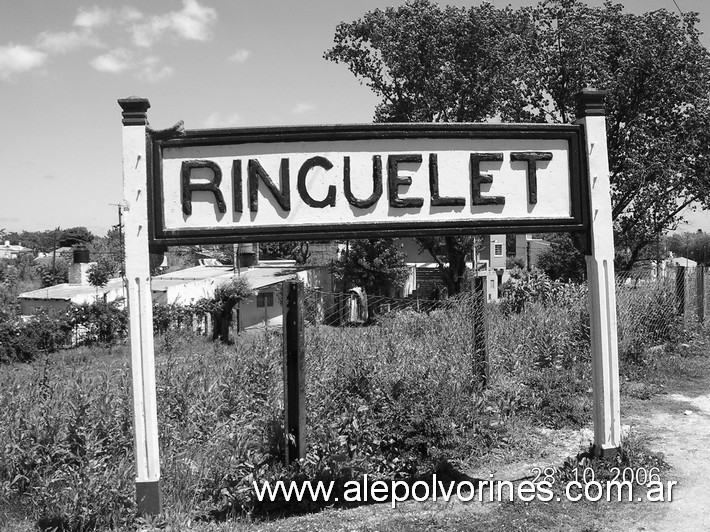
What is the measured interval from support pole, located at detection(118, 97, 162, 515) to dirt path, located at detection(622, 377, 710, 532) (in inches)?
128

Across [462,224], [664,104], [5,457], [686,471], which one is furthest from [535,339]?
[664,104]

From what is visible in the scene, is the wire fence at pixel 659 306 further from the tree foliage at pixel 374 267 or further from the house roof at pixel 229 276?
the tree foliage at pixel 374 267

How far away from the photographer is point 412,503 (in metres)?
4.42

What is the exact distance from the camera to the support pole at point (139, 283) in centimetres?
418

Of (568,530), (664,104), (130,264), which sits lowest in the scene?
(568,530)

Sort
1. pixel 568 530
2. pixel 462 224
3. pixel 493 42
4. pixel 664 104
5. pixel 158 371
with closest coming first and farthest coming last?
1. pixel 568 530
2. pixel 462 224
3. pixel 158 371
4. pixel 664 104
5. pixel 493 42

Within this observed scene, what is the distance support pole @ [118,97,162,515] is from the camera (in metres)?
4.18

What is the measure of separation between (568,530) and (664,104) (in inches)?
1003

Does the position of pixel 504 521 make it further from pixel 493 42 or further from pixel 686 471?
pixel 493 42

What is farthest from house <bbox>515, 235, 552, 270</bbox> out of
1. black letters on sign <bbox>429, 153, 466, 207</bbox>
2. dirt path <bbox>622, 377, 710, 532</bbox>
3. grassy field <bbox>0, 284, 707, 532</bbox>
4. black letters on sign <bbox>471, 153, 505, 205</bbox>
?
black letters on sign <bbox>429, 153, 466, 207</bbox>

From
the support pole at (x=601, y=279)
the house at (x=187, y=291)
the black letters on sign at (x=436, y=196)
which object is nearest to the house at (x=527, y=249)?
the house at (x=187, y=291)

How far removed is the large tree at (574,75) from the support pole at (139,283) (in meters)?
22.9
